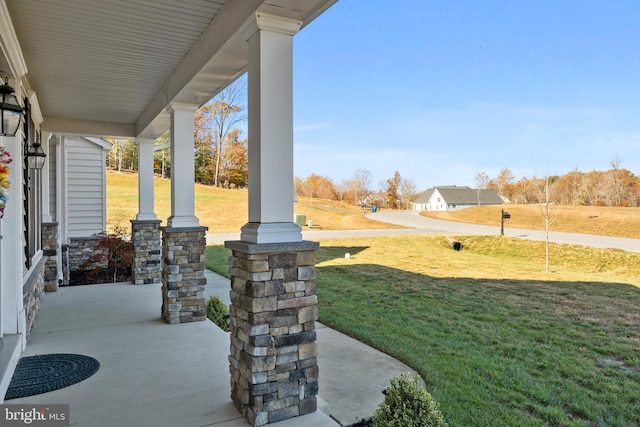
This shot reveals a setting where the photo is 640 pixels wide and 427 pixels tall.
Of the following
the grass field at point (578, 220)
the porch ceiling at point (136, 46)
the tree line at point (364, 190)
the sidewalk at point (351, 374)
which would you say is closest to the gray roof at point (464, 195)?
the tree line at point (364, 190)

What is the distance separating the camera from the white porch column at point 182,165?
500cm

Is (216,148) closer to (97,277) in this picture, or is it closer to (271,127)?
(97,277)

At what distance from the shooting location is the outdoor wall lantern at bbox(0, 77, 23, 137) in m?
2.86

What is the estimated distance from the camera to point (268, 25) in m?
2.69

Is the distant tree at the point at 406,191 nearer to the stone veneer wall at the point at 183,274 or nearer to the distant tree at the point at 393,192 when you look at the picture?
the distant tree at the point at 393,192

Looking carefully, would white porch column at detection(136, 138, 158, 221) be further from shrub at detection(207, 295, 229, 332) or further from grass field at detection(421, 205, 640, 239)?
grass field at detection(421, 205, 640, 239)

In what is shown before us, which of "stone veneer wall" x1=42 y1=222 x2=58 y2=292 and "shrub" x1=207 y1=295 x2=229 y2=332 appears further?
"stone veneer wall" x1=42 y1=222 x2=58 y2=292

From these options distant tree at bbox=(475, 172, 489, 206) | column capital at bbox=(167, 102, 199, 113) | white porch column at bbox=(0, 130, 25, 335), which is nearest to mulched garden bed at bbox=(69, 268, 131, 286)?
white porch column at bbox=(0, 130, 25, 335)

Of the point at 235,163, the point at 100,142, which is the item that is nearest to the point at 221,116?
the point at 235,163

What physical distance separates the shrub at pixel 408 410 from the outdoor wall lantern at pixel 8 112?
3314mm

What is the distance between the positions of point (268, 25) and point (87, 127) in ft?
19.4

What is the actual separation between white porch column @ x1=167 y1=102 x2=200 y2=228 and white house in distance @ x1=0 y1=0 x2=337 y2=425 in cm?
1

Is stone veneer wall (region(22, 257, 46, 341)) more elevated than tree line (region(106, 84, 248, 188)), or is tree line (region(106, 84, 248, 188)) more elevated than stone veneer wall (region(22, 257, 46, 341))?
tree line (region(106, 84, 248, 188))

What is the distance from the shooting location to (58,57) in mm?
4121
